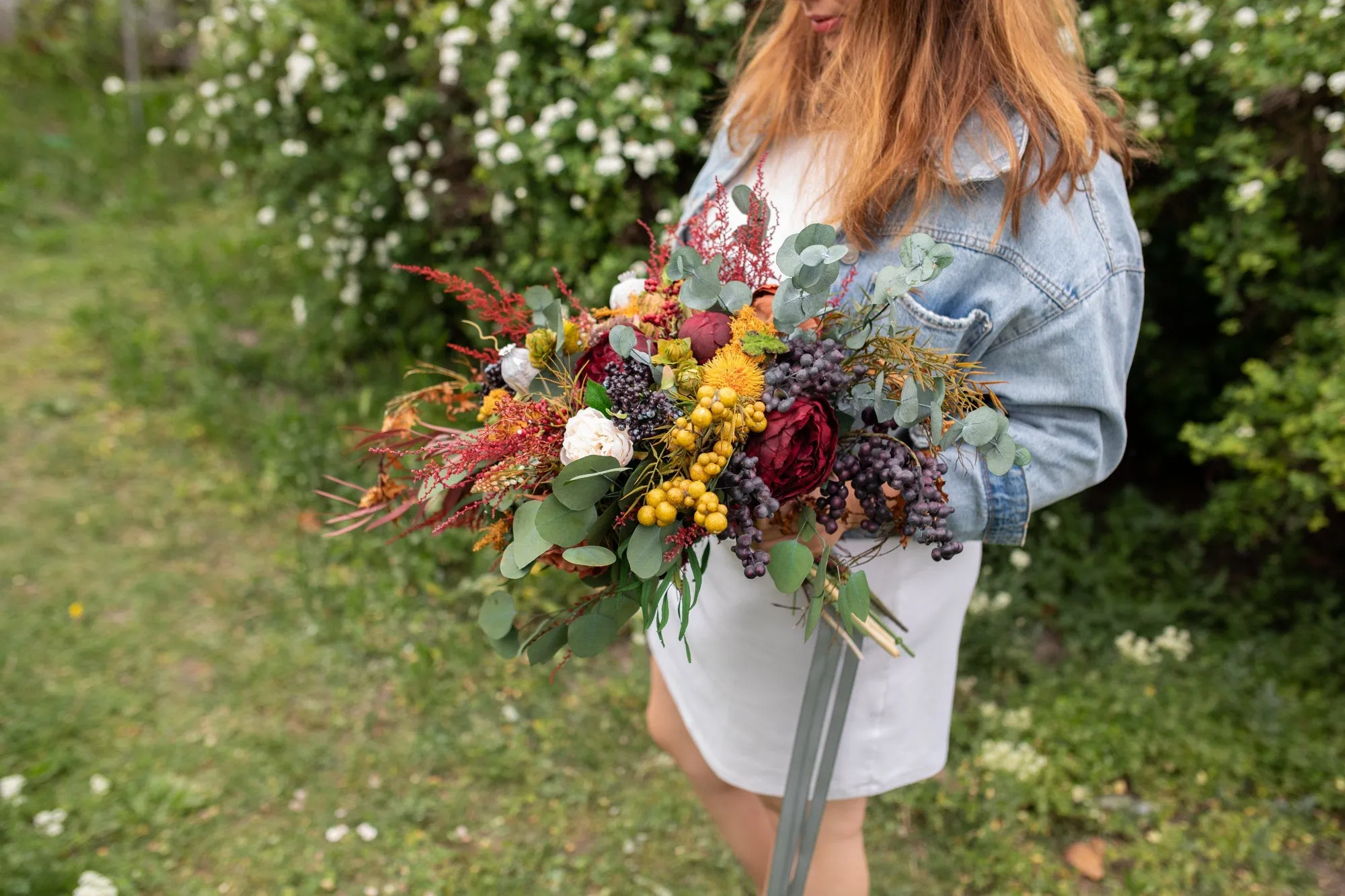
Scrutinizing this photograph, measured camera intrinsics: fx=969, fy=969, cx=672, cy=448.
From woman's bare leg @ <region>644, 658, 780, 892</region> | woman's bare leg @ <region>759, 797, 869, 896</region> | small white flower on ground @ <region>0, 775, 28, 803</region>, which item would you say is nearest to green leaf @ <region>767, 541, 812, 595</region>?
woman's bare leg @ <region>759, 797, 869, 896</region>

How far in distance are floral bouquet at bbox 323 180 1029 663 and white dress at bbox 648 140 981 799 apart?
217mm

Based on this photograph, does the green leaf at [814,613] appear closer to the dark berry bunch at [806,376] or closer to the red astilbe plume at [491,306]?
the dark berry bunch at [806,376]

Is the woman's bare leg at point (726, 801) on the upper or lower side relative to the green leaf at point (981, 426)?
lower

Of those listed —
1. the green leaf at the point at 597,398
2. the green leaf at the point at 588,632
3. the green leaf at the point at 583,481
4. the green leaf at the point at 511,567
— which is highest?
the green leaf at the point at 597,398

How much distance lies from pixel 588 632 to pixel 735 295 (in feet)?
1.50

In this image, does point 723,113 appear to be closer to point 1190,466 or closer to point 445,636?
point 445,636

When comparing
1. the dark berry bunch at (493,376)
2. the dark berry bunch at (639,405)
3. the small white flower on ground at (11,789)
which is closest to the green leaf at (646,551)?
the dark berry bunch at (639,405)

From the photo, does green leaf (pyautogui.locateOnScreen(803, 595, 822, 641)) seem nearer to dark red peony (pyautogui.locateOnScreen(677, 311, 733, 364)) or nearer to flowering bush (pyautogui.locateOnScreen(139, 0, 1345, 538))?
dark red peony (pyautogui.locateOnScreen(677, 311, 733, 364))

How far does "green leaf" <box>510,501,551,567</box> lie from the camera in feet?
3.56

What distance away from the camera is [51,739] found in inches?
101

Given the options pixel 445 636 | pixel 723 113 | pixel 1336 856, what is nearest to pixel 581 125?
pixel 723 113

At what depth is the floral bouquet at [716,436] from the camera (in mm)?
1091

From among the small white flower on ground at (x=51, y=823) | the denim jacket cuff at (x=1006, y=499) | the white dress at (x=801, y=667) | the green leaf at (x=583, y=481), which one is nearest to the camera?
the green leaf at (x=583, y=481)

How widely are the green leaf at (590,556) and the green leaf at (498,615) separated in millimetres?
228
